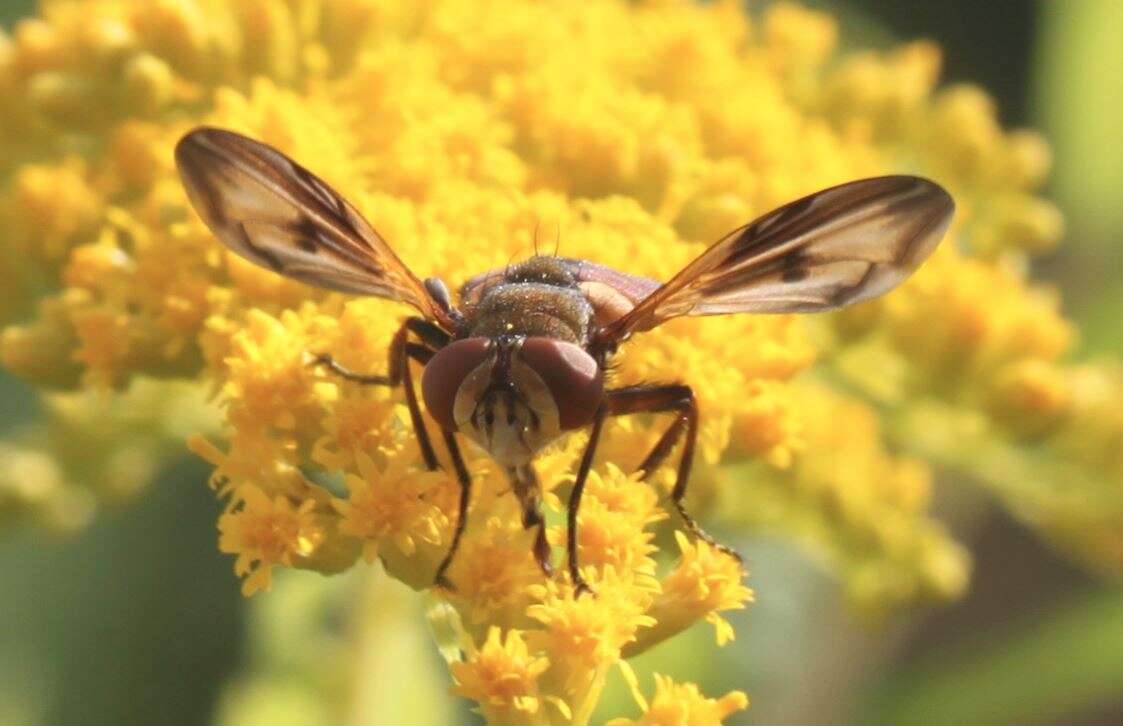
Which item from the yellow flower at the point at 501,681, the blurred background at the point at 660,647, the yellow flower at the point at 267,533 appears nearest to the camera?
the yellow flower at the point at 501,681

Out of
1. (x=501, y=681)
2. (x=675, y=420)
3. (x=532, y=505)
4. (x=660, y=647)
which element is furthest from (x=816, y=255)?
(x=660, y=647)

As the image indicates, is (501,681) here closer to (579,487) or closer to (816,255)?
(579,487)

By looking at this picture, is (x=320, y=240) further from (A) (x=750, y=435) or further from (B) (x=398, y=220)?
(A) (x=750, y=435)

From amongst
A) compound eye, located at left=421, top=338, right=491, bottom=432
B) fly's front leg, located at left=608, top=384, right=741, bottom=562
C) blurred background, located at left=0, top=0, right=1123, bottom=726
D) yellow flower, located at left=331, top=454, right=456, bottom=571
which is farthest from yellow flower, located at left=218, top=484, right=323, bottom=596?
blurred background, located at left=0, top=0, right=1123, bottom=726

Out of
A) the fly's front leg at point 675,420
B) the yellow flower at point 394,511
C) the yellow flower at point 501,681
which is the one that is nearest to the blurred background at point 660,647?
the fly's front leg at point 675,420

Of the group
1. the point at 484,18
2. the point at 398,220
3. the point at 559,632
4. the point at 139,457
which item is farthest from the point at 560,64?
the point at 559,632

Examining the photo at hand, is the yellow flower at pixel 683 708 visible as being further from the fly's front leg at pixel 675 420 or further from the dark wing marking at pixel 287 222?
the dark wing marking at pixel 287 222
